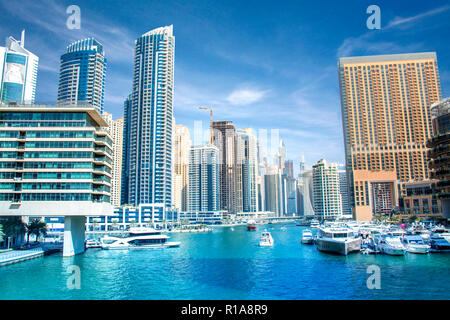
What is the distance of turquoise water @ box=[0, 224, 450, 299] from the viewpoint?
29.9 meters

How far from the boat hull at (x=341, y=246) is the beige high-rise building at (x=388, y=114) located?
355 feet

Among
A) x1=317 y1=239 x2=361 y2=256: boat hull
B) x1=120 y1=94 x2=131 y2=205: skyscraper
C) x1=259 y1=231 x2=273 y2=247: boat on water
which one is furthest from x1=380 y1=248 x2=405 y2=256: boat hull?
x1=120 y1=94 x2=131 y2=205: skyscraper

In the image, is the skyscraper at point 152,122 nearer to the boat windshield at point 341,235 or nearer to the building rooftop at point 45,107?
the building rooftop at point 45,107

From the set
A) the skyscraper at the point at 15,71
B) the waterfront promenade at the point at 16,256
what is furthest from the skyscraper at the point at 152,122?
the waterfront promenade at the point at 16,256

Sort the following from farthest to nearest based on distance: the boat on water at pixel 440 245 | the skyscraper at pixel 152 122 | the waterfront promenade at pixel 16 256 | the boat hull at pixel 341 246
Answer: the skyscraper at pixel 152 122 < the boat on water at pixel 440 245 < the boat hull at pixel 341 246 < the waterfront promenade at pixel 16 256

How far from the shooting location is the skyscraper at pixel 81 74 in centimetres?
17288

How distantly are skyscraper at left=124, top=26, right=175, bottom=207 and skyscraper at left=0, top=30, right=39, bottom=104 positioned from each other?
55810 mm

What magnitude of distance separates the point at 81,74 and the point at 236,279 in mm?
171752

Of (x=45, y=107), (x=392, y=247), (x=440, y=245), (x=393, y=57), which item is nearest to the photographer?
(x=392, y=247)

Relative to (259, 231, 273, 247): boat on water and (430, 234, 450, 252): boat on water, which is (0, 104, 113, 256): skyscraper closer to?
(259, 231, 273, 247): boat on water

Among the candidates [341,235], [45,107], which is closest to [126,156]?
[45,107]

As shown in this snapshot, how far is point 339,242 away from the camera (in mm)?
56844

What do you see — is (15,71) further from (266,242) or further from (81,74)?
(266,242)
